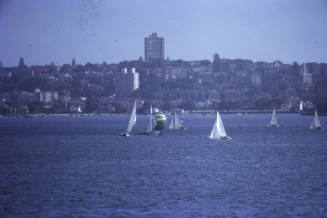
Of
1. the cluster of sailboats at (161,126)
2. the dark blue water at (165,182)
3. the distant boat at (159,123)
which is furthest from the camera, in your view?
the distant boat at (159,123)

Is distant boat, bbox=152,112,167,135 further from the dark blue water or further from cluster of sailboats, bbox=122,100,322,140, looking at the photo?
the dark blue water

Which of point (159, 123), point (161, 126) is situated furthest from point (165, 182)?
point (161, 126)

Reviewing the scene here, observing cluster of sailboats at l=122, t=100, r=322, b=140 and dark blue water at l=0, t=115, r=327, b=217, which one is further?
cluster of sailboats at l=122, t=100, r=322, b=140

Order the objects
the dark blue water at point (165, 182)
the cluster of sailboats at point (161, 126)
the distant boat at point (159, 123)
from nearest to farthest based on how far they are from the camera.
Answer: the dark blue water at point (165, 182) → the cluster of sailboats at point (161, 126) → the distant boat at point (159, 123)

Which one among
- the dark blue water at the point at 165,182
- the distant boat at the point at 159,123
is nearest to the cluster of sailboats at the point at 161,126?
the distant boat at the point at 159,123

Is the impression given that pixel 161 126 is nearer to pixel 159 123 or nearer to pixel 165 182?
pixel 159 123

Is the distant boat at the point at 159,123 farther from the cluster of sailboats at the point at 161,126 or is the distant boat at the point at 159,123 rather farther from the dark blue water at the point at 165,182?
the dark blue water at the point at 165,182

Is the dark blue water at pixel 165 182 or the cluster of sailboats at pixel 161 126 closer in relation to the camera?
the dark blue water at pixel 165 182

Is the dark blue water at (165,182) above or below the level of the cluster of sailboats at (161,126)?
below

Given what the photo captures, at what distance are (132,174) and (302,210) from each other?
16.3 meters

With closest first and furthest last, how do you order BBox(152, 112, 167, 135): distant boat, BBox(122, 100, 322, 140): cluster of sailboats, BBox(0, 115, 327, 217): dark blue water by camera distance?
BBox(0, 115, 327, 217): dark blue water, BBox(122, 100, 322, 140): cluster of sailboats, BBox(152, 112, 167, 135): distant boat

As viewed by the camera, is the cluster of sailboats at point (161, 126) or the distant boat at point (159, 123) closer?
the cluster of sailboats at point (161, 126)

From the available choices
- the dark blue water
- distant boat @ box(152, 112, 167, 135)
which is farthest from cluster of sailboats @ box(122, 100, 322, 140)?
the dark blue water

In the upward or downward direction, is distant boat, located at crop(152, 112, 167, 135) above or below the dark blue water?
above
